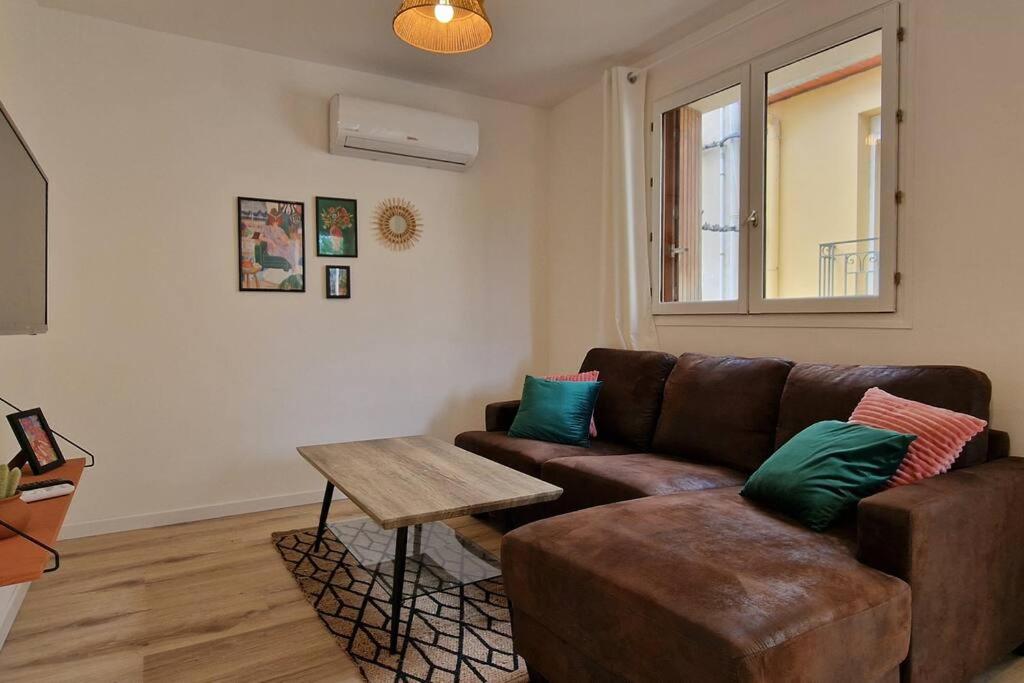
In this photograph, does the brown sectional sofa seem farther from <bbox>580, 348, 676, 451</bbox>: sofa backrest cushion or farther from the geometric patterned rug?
<bbox>580, 348, 676, 451</bbox>: sofa backrest cushion

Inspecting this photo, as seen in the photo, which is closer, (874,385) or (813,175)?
(874,385)

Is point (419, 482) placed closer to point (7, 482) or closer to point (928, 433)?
point (7, 482)

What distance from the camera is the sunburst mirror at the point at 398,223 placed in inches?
145

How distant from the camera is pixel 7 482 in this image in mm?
1461

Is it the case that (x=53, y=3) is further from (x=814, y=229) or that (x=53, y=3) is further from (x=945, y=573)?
(x=945, y=573)

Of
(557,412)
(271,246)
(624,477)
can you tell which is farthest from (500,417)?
(271,246)

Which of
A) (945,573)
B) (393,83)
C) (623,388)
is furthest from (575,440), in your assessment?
(393,83)

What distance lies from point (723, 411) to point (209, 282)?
2689 mm

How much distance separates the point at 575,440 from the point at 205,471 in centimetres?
199

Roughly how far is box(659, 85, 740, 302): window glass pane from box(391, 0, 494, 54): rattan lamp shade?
1.44 meters

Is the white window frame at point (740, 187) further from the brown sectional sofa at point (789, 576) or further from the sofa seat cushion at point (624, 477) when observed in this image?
the sofa seat cushion at point (624, 477)

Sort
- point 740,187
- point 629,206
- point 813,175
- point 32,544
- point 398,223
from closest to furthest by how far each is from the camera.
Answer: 1. point 32,544
2. point 813,175
3. point 740,187
4. point 629,206
5. point 398,223

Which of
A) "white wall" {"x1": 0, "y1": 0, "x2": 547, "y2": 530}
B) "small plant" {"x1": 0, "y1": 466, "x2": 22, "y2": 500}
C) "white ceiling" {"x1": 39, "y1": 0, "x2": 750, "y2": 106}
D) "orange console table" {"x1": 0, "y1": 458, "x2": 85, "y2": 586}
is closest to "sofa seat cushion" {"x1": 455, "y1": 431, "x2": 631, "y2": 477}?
"white wall" {"x1": 0, "y1": 0, "x2": 547, "y2": 530}

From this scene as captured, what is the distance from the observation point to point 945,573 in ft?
4.87
